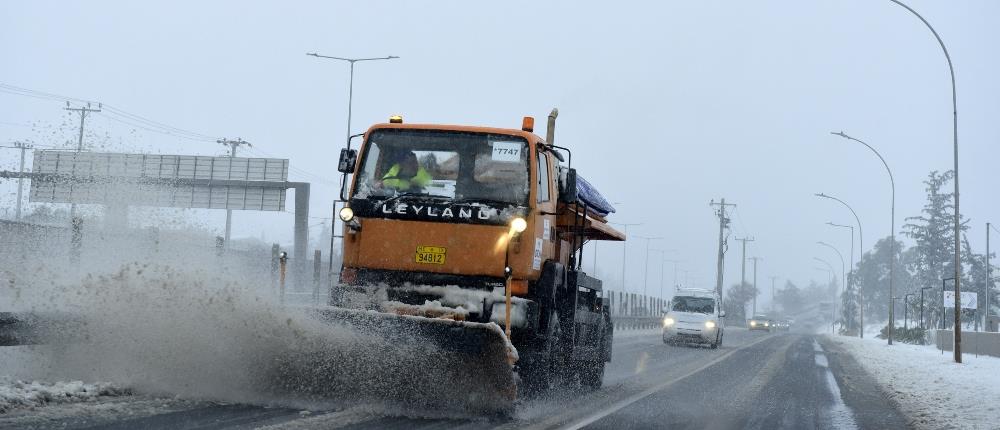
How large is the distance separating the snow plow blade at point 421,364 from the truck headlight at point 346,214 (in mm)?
1443

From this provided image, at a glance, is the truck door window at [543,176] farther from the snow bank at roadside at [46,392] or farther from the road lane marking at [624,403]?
the snow bank at roadside at [46,392]

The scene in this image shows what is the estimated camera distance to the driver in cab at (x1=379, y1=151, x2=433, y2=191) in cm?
1005

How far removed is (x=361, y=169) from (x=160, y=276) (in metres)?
2.25

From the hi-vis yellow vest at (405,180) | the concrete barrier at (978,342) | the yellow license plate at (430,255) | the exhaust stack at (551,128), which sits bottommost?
the concrete barrier at (978,342)

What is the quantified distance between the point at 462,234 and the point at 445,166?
2.70ft

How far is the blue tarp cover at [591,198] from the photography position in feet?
38.6

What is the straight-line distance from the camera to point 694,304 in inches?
1275

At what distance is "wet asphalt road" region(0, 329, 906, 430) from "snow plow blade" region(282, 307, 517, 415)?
24cm

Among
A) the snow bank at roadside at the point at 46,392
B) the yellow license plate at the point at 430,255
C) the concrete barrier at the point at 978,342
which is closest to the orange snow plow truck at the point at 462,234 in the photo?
the yellow license plate at the point at 430,255

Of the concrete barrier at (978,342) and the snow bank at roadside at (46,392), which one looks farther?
the concrete barrier at (978,342)

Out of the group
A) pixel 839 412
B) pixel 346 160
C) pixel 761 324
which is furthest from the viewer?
pixel 761 324

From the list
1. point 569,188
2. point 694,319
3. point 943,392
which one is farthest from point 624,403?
point 694,319

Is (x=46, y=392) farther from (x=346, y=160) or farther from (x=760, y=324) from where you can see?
(x=760, y=324)

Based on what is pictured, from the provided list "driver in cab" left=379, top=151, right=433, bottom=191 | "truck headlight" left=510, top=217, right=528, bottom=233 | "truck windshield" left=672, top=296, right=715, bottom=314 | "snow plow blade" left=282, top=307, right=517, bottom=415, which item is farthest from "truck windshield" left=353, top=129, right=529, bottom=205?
"truck windshield" left=672, top=296, right=715, bottom=314
